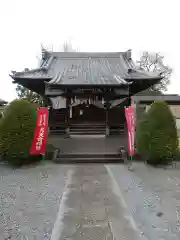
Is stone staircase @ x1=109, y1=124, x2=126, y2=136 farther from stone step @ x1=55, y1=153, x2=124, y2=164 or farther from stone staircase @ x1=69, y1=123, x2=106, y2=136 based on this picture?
stone step @ x1=55, y1=153, x2=124, y2=164

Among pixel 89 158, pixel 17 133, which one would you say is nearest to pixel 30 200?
pixel 17 133

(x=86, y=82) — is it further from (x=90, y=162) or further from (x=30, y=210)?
(x=30, y=210)

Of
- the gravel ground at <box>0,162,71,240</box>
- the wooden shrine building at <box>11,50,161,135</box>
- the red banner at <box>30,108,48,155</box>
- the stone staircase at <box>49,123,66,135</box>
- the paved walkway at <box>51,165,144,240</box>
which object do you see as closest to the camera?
the paved walkway at <box>51,165,144,240</box>

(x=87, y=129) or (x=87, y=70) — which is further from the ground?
(x=87, y=70)

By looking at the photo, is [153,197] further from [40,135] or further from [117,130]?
[117,130]

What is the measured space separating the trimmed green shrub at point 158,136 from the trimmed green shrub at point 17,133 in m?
4.27

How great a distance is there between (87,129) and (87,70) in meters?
3.87

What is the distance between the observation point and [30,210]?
18.9 ft

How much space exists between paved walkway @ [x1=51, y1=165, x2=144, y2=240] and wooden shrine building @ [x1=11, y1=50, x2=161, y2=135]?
7.56 metres

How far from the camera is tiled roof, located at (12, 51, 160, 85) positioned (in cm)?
1555

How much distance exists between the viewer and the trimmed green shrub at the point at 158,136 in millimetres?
10398

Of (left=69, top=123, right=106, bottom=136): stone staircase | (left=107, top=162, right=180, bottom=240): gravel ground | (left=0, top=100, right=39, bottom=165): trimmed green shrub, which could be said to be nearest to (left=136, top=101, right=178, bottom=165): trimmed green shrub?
(left=107, top=162, right=180, bottom=240): gravel ground

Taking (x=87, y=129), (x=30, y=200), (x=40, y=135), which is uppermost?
(x=40, y=135)

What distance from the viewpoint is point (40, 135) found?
11.3 metres
